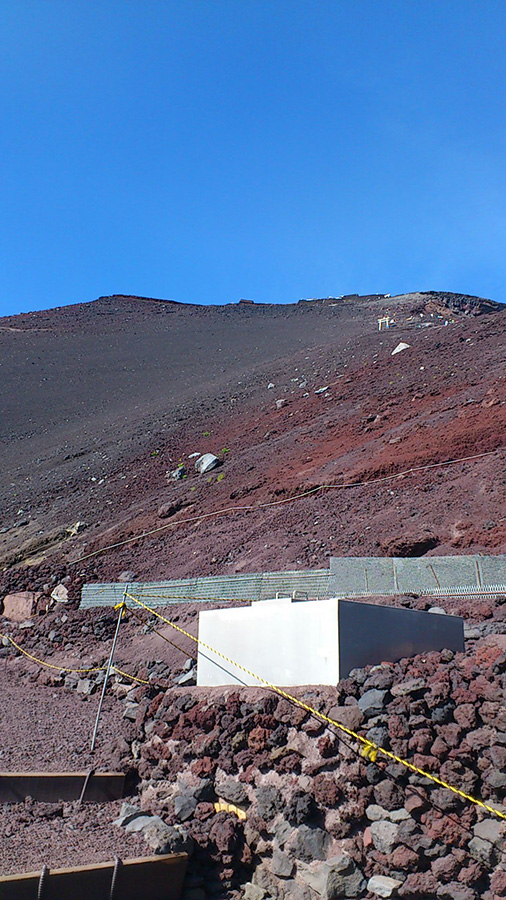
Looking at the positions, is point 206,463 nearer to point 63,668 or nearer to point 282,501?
point 282,501

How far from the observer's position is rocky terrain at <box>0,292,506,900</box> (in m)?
5.34

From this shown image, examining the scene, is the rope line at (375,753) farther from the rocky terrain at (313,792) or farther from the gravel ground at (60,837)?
the gravel ground at (60,837)

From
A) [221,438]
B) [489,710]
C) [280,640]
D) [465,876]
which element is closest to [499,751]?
[489,710]

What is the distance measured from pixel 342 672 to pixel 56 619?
7.15 metres

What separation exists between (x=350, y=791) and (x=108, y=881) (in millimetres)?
1900

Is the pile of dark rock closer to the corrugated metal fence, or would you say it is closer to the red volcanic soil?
the corrugated metal fence

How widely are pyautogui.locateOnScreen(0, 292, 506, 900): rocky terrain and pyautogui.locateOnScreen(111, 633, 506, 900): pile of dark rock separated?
2 cm

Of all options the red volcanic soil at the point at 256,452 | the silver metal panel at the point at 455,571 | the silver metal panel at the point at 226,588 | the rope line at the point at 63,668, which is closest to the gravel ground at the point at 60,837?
the rope line at the point at 63,668

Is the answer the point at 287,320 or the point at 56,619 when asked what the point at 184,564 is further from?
the point at 287,320

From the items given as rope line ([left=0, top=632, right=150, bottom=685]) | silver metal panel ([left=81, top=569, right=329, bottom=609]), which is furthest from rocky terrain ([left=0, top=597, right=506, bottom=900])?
silver metal panel ([left=81, top=569, right=329, bottom=609])

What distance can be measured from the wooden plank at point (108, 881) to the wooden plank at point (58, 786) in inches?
58.9

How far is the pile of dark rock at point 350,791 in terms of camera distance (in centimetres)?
503

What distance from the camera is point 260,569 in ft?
37.6

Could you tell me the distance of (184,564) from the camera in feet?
41.6
